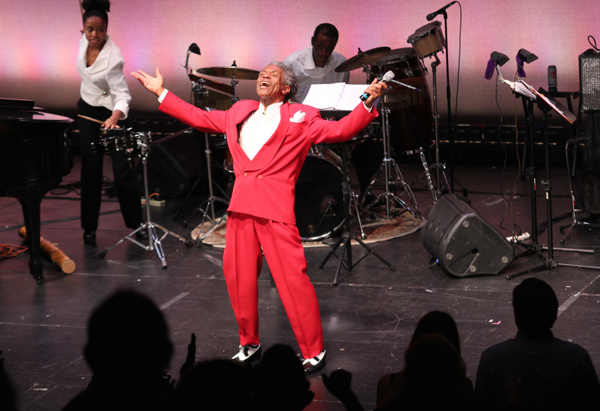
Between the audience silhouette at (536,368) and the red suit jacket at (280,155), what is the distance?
1624 mm

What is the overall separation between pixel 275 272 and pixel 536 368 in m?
1.82

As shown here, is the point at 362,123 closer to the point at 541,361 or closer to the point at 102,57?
the point at 541,361

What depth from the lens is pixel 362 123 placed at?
13.4 feet

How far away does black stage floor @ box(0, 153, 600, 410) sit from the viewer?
4301 millimetres

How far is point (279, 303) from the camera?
5312 mm

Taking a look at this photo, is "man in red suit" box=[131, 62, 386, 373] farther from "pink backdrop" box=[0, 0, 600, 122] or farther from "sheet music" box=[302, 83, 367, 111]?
"pink backdrop" box=[0, 0, 600, 122]

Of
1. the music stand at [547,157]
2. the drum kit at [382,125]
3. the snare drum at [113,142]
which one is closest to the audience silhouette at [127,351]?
the music stand at [547,157]

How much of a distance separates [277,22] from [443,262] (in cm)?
611

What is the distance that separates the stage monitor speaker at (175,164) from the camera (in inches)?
333

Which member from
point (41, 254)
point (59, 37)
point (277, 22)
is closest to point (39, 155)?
point (41, 254)

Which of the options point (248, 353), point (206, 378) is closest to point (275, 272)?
point (248, 353)

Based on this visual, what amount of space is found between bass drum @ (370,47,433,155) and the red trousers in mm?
3550

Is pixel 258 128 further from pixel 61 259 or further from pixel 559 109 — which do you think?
pixel 61 259

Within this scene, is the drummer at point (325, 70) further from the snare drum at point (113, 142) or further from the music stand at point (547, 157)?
the music stand at point (547, 157)
